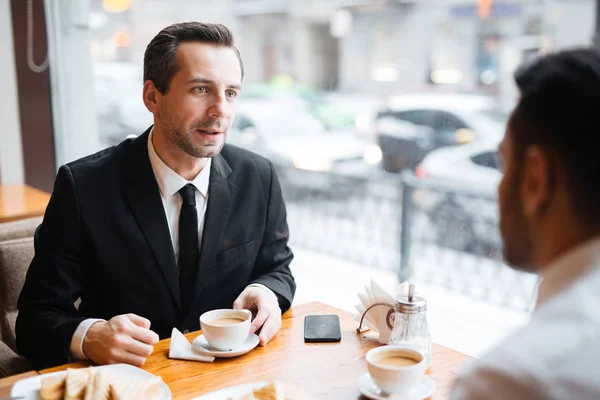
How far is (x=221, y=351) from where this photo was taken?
4.61ft

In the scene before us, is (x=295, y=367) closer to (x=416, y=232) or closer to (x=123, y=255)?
(x=123, y=255)

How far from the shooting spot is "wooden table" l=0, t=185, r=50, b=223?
2.85 metres

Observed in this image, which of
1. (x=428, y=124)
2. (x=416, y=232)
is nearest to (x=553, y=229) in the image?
(x=428, y=124)

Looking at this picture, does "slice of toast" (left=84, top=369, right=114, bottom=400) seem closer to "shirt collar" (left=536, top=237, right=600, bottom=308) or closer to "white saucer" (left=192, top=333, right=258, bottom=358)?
"white saucer" (left=192, top=333, right=258, bottom=358)

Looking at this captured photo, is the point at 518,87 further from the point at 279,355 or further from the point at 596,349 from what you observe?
the point at 279,355

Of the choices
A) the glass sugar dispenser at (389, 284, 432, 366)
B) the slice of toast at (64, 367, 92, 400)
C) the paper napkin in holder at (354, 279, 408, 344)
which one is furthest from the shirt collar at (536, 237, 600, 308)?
the slice of toast at (64, 367, 92, 400)

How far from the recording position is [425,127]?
375 cm

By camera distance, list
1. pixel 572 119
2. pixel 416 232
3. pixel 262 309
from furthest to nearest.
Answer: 1. pixel 416 232
2. pixel 262 309
3. pixel 572 119

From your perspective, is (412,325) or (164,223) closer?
(412,325)

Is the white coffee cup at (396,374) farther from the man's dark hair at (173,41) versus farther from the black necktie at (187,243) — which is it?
the man's dark hair at (173,41)

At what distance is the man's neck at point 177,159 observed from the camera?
1.77 meters

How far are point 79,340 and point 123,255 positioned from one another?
296 millimetres

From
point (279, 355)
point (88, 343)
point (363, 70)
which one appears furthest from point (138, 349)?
point (363, 70)

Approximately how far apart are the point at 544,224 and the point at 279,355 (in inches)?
30.6
